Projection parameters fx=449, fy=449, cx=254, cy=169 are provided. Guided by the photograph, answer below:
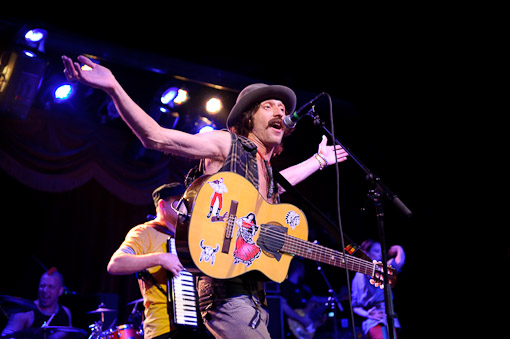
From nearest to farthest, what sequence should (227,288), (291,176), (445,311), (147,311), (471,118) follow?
1. (227,288)
2. (291,176)
3. (147,311)
4. (471,118)
5. (445,311)

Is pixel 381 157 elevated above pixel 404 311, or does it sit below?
above

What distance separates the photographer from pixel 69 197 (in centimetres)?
831

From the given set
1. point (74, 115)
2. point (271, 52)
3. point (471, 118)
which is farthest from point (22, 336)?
point (471, 118)

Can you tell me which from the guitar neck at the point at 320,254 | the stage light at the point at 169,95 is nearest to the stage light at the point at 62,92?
the stage light at the point at 169,95

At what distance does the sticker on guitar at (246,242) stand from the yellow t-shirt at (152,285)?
1.88 meters

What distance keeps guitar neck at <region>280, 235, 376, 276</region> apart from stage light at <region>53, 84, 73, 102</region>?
5748 millimetres

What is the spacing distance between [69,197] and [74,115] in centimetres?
156

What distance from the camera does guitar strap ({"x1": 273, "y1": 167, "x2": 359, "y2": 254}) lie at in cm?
377

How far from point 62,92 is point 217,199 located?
5741 millimetres

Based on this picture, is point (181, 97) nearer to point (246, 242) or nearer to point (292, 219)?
Answer: point (292, 219)

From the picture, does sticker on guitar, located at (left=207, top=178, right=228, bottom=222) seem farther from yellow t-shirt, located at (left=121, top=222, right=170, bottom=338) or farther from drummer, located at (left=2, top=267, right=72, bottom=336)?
drummer, located at (left=2, top=267, right=72, bottom=336)

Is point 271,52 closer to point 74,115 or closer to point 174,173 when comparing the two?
point 174,173

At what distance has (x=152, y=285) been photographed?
4.47m

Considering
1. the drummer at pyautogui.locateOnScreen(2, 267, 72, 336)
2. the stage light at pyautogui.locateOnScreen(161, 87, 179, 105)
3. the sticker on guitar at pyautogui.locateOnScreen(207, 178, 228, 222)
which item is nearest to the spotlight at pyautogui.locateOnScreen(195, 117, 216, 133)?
the stage light at pyautogui.locateOnScreen(161, 87, 179, 105)
